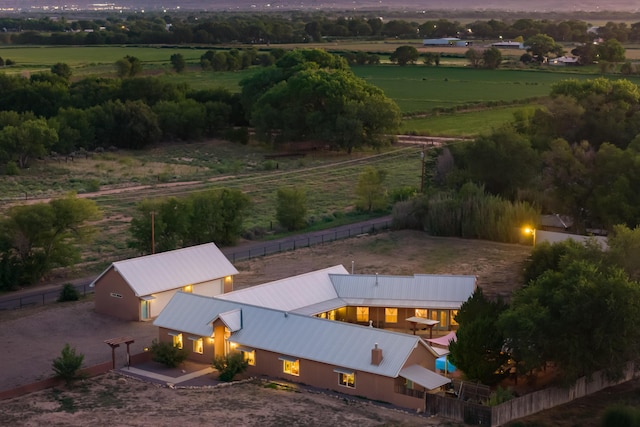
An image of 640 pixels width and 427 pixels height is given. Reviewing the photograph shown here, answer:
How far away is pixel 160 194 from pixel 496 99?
170ft

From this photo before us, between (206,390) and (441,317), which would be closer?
(206,390)

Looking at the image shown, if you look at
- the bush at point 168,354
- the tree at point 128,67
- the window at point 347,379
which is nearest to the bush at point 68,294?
the bush at point 168,354

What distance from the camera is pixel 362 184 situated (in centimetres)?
6762

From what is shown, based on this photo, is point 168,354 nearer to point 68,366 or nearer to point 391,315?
point 68,366

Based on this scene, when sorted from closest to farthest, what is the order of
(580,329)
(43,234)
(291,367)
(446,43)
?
(580,329)
(291,367)
(43,234)
(446,43)

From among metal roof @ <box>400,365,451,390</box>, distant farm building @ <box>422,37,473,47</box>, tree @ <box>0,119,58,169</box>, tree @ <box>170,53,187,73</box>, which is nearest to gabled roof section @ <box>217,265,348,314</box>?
metal roof @ <box>400,365,451,390</box>

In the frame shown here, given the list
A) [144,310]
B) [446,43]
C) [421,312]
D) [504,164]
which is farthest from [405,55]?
[144,310]

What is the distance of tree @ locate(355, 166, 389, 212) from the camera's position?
2653 inches

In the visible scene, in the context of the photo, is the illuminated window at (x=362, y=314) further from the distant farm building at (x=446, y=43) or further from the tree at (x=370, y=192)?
the distant farm building at (x=446, y=43)

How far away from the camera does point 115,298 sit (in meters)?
44.8

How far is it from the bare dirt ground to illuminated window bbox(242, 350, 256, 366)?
5.34 feet

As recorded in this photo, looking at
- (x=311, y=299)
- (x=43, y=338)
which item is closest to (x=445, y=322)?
(x=311, y=299)

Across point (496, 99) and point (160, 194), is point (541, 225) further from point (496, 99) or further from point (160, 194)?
point (496, 99)

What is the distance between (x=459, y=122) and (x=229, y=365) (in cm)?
6911
